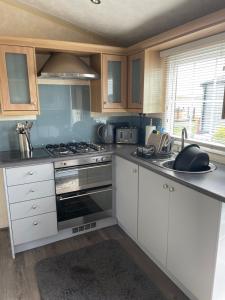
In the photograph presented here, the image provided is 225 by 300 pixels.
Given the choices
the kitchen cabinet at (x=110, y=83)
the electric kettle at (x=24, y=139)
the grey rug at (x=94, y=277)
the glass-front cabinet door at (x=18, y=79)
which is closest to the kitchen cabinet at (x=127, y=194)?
the grey rug at (x=94, y=277)

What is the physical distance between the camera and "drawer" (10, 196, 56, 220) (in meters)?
2.07

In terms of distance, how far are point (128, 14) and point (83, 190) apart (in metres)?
1.81

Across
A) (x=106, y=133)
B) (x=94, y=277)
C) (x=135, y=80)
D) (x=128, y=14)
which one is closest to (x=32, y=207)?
(x=94, y=277)

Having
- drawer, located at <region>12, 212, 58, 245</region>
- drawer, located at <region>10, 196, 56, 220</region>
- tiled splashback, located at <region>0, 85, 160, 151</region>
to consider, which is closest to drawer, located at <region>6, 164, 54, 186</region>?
drawer, located at <region>10, 196, 56, 220</region>

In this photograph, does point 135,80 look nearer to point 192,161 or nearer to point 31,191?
point 192,161

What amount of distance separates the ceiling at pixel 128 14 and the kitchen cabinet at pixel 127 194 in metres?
1.39

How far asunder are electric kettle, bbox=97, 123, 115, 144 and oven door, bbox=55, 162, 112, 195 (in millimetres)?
445

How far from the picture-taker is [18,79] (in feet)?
7.13

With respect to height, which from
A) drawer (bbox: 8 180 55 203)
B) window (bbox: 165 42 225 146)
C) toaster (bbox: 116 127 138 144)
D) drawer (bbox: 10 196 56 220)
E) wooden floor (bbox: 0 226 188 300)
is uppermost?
window (bbox: 165 42 225 146)

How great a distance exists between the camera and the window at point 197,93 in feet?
6.51

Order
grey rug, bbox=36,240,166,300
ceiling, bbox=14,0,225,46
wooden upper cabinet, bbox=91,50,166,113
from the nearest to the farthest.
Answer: grey rug, bbox=36,240,166,300, ceiling, bbox=14,0,225,46, wooden upper cabinet, bbox=91,50,166,113

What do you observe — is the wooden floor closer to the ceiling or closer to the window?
the window

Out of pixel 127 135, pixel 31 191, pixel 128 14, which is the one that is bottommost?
pixel 31 191

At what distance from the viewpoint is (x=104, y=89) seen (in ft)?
8.23
